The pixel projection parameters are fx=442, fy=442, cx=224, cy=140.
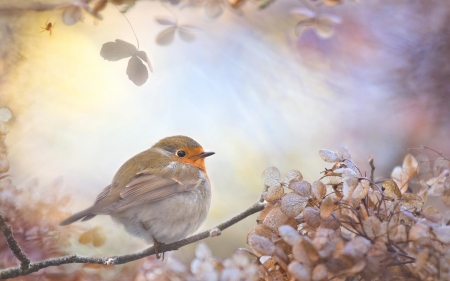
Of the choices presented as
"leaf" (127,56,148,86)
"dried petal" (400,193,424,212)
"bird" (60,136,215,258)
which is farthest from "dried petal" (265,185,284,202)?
"bird" (60,136,215,258)

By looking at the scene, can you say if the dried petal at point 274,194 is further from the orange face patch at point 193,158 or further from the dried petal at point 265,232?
the orange face patch at point 193,158

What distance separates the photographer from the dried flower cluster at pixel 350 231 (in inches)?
23.9

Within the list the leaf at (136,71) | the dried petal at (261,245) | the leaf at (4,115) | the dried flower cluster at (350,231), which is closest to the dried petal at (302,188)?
the dried flower cluster at (350,231)

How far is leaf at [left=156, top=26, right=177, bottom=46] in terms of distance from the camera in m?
1.02

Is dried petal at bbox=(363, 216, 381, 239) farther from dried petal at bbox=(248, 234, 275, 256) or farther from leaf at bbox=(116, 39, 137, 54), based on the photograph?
leaf at bbox=(116, 39, 137, 54)

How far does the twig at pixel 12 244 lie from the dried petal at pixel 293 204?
507 mm

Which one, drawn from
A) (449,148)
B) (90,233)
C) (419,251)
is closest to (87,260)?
(90,233)

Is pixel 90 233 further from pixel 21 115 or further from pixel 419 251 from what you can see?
pixel 419 251

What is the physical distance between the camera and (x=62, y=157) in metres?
1.65

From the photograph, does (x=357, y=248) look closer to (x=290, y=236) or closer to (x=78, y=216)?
(x=290, y=236)

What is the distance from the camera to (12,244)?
84cm

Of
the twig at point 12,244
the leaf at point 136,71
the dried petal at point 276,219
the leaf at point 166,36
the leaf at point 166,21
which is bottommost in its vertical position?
the twig at point 12,244

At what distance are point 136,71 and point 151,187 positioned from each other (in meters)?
0.40

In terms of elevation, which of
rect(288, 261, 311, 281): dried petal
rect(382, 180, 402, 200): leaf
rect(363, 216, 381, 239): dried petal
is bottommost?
rect(288, 261, 311, 281): dried petal
